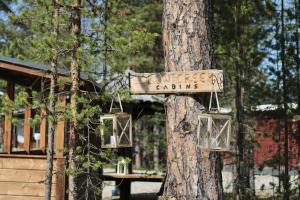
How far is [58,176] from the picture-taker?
29.4ft

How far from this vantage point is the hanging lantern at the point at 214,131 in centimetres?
458

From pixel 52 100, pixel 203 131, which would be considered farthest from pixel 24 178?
pixel 203 131

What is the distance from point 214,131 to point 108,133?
1.51m

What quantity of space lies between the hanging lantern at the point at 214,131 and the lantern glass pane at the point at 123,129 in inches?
37.1

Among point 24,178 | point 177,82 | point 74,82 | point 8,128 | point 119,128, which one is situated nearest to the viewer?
point 177,82

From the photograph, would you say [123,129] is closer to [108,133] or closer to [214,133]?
[108,133]

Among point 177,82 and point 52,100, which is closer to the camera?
point 177,82

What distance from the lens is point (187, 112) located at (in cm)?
504

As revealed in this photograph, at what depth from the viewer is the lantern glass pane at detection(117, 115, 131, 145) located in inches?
208

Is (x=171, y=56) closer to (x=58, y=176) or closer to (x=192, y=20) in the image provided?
(x=192, y=20)

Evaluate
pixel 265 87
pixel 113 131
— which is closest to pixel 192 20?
pixel 113 131

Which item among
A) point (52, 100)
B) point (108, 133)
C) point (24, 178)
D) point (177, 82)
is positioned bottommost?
point (24, 178)

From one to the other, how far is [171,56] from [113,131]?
0.93m

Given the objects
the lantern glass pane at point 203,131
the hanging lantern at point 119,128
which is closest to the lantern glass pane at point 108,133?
the hanging lantern at point 119,128
